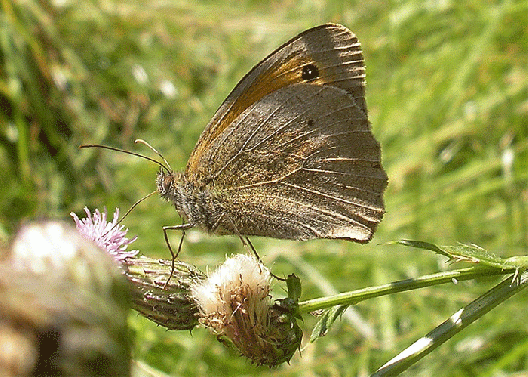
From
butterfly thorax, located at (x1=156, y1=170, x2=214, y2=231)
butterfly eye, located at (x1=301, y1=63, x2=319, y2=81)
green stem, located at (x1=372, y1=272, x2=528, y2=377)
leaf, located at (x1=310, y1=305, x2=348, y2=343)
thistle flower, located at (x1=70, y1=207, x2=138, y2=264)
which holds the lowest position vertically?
green stem, located at (x1=372, y1=272, x2=528, y2=377)

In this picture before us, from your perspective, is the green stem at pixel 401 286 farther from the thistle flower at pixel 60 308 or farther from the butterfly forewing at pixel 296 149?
the butterfly forewing at pixel 296 149

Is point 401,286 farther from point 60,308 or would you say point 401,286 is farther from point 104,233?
point 104,233

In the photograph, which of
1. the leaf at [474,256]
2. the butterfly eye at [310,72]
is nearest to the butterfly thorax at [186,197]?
the butterfly eye at [310,72]

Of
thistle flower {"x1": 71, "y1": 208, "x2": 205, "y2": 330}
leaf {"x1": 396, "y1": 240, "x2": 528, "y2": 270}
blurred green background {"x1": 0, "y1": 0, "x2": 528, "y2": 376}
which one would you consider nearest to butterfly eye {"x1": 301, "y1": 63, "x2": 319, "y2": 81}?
blurred green background {"x1": 0, "y1": 0, "x2": 528, "y2": 376}

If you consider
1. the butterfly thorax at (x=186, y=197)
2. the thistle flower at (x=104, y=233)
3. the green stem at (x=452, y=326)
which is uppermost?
the butterfly thorax at (x=186, y=197)

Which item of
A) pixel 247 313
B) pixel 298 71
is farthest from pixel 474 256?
pixel 298 71

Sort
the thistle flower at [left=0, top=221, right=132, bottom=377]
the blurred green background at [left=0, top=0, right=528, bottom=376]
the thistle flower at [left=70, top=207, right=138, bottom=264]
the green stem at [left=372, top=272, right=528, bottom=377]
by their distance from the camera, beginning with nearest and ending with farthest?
the thistle flower at [left=0, top=221, right=132, bottom=377] → the green stem at [left=372, top=272, right=528, bottom=377] → the thistle flower at [left=70, top=207, right=138, bottom=264] → the blurred green background at [left=0, top=0, right=528, bottom=376]

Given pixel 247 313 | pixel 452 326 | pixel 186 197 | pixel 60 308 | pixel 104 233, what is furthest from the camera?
pixel 186 197

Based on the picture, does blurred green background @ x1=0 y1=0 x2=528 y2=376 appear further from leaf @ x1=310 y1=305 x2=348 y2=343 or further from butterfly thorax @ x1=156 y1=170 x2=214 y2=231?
leaf @ x1=310 y1=305 x2=348 y2=343
